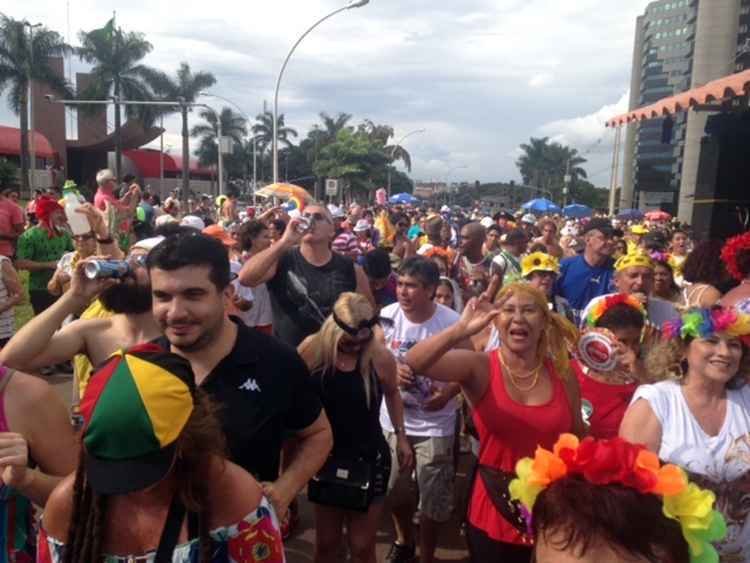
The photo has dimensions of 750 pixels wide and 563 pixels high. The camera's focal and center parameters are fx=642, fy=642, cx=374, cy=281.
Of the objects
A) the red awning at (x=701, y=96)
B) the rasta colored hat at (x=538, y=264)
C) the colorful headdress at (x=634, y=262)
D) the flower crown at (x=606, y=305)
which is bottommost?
the flower crown at (x=606, y=305)

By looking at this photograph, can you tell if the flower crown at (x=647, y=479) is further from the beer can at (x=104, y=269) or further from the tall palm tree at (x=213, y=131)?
the tall palm tree at (x=213, y=131)

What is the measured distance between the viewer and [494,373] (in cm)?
318

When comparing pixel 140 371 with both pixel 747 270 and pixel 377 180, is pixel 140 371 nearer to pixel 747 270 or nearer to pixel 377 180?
pixel 747 270

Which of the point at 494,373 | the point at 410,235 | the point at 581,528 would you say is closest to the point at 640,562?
the point at 581,528

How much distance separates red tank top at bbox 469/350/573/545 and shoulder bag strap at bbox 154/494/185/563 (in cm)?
175

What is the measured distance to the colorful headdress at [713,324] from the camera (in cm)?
280

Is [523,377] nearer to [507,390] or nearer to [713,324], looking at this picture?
[507,390]

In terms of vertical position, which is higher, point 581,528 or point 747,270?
point 747,270

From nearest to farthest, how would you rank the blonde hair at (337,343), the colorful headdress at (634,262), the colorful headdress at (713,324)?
the colorful headdress at (713,324) < the blonde hair at (337,343) < the colorful headdress at (634,262)

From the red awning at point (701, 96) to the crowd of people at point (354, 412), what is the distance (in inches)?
128

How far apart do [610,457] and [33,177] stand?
29.3 meters

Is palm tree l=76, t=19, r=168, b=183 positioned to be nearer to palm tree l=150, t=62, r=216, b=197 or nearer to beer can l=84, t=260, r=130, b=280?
palm tree l=150, t=62, r=216, b=197

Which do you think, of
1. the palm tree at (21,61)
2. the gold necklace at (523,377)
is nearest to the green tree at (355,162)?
the palm tree at (21,61)

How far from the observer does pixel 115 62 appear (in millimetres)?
47594
